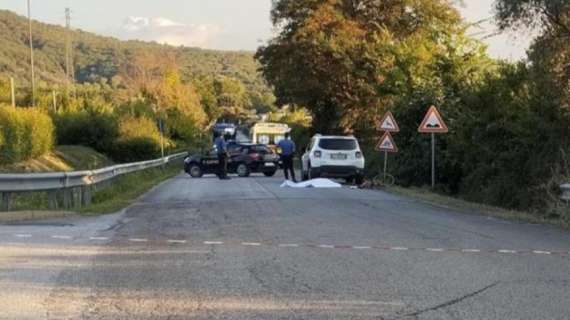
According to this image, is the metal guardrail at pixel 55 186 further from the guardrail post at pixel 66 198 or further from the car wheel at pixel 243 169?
the car wheel at pixel 243 169

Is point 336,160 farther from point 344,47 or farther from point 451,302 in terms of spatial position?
point 451,302

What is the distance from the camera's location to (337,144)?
27.9 metres

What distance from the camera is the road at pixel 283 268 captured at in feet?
23.2

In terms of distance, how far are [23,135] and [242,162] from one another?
36.1 feet

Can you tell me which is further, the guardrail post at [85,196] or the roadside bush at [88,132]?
the roadside bush at [88,132]

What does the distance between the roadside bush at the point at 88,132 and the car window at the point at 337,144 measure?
28563mm

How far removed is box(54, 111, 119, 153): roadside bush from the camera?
5331 cm

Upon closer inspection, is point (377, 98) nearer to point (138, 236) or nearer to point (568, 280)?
point (138, 236)

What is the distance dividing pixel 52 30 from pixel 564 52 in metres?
157

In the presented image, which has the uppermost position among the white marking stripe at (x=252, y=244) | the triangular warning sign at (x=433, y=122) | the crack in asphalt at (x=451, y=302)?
the triangular warning sign at (x=433, y=122)

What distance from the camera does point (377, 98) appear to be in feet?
137

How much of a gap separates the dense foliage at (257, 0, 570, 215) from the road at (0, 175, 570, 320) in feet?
17.1

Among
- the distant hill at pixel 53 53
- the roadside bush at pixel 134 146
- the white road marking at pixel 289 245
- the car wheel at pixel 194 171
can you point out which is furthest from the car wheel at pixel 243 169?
the distant hill at pixel 53 53

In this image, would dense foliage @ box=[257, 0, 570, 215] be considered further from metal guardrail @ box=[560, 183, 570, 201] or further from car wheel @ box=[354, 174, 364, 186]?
car wheel @ box=[354, 174, 364, 186]
